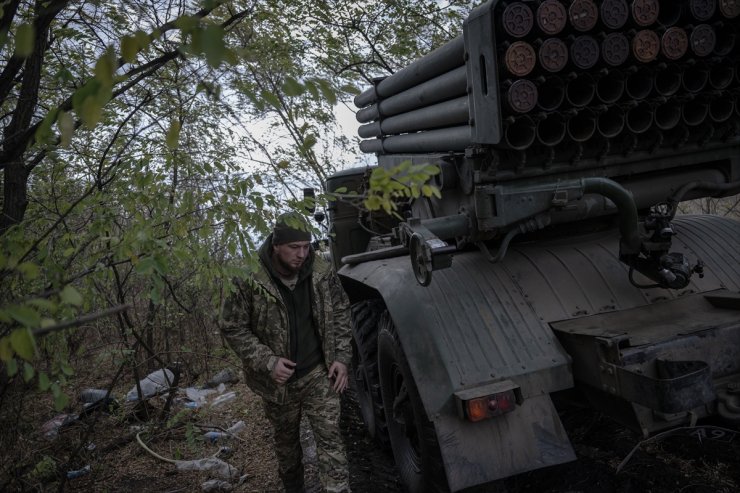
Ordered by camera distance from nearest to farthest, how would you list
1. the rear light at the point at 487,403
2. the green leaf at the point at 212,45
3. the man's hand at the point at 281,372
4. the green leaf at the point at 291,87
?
the green leaf at the point at 212,45
the green leaf at the point at 291,87
the rear light at the point at 487,403
the man's hand at the point at 281,372

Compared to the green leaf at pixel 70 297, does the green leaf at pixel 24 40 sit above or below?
above

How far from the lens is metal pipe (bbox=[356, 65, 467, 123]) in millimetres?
3416

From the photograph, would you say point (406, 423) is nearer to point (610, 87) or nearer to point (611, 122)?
point (611, 122)

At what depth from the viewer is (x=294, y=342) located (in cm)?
388

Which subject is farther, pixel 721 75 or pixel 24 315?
pixel 721 75

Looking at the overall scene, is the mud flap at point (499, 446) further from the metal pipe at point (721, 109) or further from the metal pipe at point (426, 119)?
the metal pipe at point (721, 109)

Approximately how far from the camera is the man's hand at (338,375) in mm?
3857

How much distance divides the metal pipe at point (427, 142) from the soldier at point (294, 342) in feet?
3.44

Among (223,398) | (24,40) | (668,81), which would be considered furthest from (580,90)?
(223,398)

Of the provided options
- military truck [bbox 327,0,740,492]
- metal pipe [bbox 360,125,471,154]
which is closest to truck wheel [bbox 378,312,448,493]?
military truck [bbox 327,0,740,492]

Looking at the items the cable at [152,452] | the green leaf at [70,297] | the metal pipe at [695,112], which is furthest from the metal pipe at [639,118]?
the cable at [152,452]

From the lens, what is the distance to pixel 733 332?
2842 mm

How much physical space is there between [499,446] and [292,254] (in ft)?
5.51

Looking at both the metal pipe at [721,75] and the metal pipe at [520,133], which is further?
the metal pipe at [721,75]
